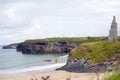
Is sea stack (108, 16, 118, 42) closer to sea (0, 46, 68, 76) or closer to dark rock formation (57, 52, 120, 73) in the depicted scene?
dark rock formation (57, 52, 120, 73)

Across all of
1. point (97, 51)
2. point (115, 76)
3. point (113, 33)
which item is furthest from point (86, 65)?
point (115, 76)

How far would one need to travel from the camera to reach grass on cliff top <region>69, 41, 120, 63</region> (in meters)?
54.3

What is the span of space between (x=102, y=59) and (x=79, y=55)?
493 centimetres

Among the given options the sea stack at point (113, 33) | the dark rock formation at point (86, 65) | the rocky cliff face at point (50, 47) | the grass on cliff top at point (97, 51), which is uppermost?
the sea stack at point (113, 33)

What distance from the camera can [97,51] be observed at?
188ft

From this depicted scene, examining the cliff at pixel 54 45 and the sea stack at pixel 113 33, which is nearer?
the sea stack at pixel 113 33

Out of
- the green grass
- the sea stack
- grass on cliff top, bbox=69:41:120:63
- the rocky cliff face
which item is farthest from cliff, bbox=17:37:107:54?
the green grass

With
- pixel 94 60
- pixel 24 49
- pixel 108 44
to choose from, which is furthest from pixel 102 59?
pixel 24 49

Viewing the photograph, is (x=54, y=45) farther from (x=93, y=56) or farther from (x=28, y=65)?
(x=93, y=56)

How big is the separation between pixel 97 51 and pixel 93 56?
7.06 ft

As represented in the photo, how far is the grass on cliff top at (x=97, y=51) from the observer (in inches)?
2138

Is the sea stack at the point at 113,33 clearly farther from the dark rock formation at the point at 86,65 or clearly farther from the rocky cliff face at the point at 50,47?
the rocky cliff face at the point at 50,47

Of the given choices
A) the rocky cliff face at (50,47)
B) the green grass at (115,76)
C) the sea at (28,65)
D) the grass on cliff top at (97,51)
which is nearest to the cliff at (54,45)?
the rocky cliff face at (50,47)

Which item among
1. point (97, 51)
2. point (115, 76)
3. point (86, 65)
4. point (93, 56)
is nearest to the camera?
point (115, 76)
